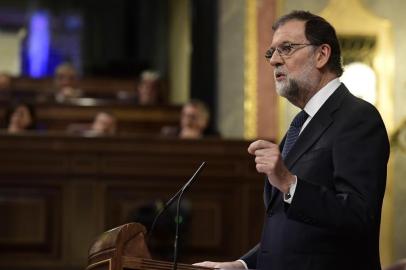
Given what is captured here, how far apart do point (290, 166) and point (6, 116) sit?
5670 mm

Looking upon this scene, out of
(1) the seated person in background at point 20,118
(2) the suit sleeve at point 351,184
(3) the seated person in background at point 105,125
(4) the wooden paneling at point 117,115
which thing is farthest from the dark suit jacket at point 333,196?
(4) the wooden paneling at point 117,115

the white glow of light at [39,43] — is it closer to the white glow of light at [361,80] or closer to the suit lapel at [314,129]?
the white glow of light at [361,80]

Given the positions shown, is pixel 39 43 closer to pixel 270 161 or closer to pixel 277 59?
pixel 277 59

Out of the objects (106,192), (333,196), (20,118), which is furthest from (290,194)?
(20,118)

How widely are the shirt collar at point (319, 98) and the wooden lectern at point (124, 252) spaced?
1.82 ft

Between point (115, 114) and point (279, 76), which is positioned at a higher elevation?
point (279, 76)

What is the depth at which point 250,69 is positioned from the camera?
8672 mm

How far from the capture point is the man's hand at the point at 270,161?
2.16m

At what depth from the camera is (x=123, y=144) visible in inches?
251

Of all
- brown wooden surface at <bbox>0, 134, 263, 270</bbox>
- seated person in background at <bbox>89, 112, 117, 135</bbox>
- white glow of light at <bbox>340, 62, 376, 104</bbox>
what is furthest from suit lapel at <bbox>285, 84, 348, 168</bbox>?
white glow of light at <bbox>340, 62, 376, 104</bbox>

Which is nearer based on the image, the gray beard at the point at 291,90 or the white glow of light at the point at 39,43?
the gray beard at the point at 291,90

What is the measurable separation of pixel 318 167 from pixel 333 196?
5.4 inches

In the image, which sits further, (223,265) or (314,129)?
(223,265)

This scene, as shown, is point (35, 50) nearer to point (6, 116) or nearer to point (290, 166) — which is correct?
point (6, 116)
